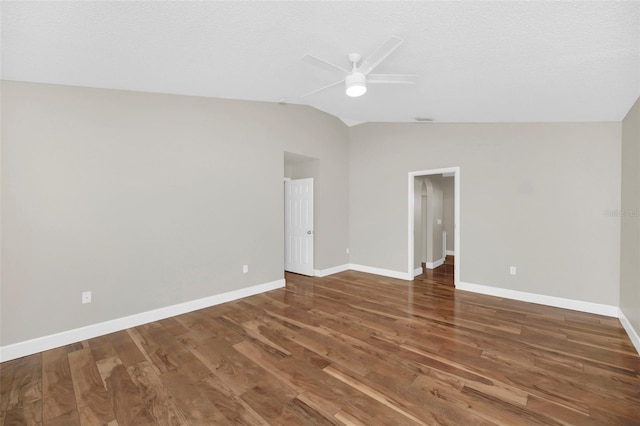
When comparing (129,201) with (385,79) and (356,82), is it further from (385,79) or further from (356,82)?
(385,79)

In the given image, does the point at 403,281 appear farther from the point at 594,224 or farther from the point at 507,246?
the point at 594,224

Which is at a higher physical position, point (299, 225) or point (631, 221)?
point (631, 221)

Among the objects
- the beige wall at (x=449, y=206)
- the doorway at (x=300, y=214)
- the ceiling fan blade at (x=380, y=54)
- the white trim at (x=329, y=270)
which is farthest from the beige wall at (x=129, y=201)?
the beige wall at (x=449, y=206)

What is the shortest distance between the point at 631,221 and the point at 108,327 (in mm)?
6132

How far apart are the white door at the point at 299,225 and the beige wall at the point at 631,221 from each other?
4.41m

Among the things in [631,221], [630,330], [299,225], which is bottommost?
[630,330]

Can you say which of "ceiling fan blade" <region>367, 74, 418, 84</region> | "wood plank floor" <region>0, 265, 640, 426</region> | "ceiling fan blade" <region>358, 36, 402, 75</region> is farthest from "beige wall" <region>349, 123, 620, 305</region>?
"ceiling fan blade" <region>358, 36, 402, 75</region>

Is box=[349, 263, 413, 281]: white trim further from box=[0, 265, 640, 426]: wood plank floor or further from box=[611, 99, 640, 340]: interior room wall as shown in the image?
box=[611, 99, 640, 340]: interior room wall

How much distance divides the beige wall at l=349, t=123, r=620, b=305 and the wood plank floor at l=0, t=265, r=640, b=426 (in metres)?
0.62

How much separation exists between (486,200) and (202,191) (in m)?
4.50

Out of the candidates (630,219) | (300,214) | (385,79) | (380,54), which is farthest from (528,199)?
(300,214)

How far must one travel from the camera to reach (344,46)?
2.36m

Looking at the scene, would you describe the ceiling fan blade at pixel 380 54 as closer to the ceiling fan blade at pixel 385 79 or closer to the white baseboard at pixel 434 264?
the ceiling fan blade at pixel 385 79

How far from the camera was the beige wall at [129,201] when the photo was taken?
2768mm
